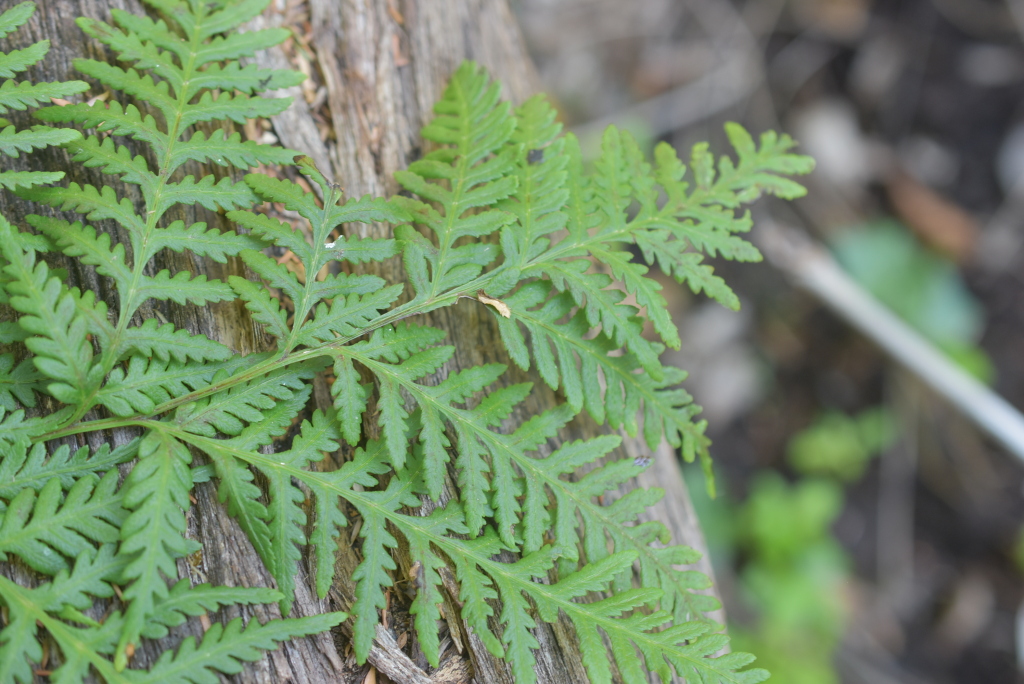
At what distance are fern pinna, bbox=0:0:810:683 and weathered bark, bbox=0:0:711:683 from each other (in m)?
0.10

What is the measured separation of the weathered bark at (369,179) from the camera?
1828 mm

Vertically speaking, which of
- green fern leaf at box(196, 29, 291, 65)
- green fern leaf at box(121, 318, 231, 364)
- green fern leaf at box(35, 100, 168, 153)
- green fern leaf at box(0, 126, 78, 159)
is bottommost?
green fern leaf at box(121, 318, 231, 364)

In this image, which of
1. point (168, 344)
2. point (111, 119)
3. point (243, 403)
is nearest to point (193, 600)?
point (243, 403)

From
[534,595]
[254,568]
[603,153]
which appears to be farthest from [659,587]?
[603,153]

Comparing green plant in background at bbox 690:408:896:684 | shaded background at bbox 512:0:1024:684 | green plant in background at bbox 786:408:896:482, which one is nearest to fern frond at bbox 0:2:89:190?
shaded background at bbox 512:0:1024:684

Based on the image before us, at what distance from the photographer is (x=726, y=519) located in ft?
14.7

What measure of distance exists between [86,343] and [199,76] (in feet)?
2.77

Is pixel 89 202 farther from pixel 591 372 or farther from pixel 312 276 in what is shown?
pixel 591 372

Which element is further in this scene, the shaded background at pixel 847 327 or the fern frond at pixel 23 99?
→ the shaded background at pixel 847 327

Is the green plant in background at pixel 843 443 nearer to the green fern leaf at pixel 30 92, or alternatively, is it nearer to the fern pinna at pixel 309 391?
the fern pinna at pixel 309 391

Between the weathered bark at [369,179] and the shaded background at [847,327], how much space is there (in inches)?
81.4

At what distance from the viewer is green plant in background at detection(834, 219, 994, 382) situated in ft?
14.7

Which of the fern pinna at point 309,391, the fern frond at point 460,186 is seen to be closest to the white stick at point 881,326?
the fern pinna at point 309,391

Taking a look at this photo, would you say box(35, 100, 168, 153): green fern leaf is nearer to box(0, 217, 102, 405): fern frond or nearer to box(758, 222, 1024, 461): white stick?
box(0, 217, 102, 405): fern frond
